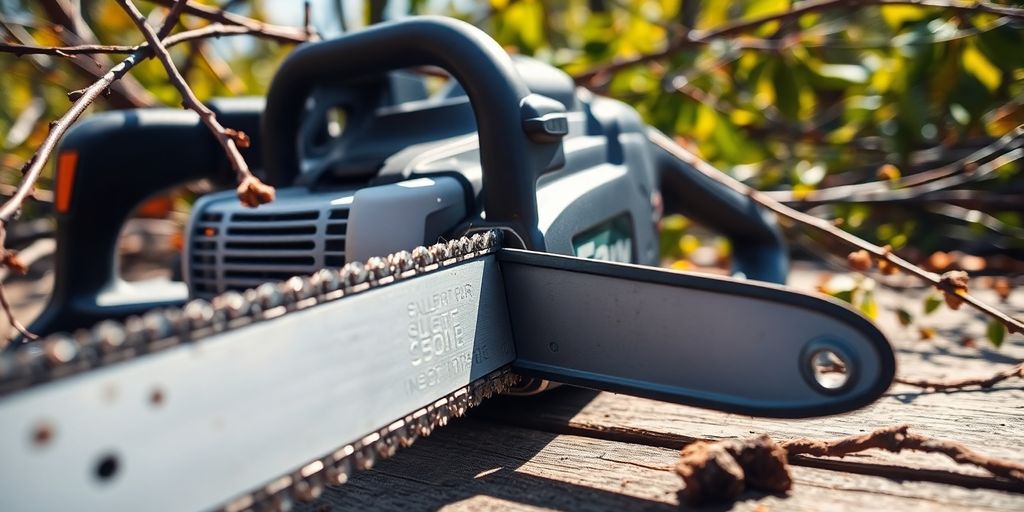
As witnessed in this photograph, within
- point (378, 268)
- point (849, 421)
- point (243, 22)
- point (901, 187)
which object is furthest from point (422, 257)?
point (901, 187)

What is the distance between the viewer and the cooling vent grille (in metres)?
0.77

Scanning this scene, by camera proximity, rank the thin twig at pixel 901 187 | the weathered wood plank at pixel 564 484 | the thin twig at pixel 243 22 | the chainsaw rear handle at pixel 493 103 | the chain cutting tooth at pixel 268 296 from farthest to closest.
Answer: the thin twig at pixel 901 187 → the thin twig at pixel 243 22 → the chainsaw rear handle at pixel 493 103 → the weathered wood plank at pixel 564 484 → the chain cutting tooth at pixel 268 296

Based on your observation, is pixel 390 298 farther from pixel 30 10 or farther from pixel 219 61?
pixel 30 10

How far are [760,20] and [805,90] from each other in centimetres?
29

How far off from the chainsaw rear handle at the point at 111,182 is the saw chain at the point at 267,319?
0.67 meters

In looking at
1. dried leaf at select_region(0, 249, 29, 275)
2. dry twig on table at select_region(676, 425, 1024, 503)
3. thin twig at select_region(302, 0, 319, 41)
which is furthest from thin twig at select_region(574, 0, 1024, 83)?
dried leaf at select_region(0, 249, 29, 275)

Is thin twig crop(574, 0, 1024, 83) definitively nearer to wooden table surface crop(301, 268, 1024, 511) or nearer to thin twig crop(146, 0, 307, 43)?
wooden table surface crop(301, 268, 1024, 511)

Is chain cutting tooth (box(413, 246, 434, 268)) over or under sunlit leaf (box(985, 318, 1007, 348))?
over

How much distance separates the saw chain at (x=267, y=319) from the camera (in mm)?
363

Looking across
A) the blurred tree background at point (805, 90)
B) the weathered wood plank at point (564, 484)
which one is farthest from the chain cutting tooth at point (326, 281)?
the blurred tree background at point (805, 90)

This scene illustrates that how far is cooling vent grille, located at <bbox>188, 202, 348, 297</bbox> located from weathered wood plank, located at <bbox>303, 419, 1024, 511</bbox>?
0.24m

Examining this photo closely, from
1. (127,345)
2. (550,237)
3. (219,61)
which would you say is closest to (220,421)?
(127,345)

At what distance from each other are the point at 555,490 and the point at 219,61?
1.79 meters

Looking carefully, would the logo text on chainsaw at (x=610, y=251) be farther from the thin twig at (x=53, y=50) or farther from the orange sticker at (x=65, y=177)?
the orange sticker at (x=65, y=177)
